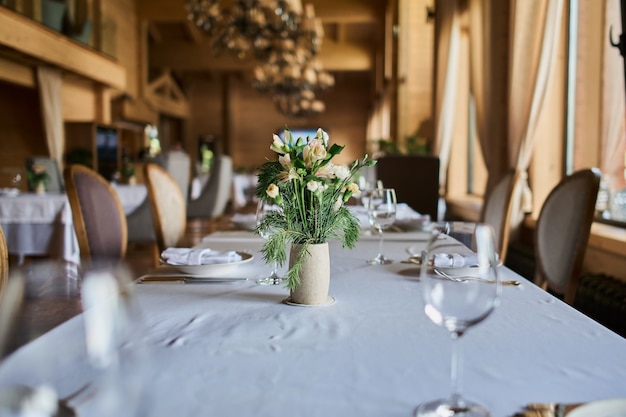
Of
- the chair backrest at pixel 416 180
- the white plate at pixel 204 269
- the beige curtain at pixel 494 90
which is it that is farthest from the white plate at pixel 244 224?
the chair backrest at pixel 416 180

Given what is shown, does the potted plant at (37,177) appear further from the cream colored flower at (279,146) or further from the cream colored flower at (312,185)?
the cream colored flower at (312,185)

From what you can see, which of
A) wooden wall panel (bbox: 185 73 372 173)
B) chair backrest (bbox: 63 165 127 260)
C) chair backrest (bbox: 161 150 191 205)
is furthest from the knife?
wooden wall panel (bbox: 185 73 372 173)

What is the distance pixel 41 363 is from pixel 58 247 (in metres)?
3.62

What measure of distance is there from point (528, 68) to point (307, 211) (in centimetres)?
315

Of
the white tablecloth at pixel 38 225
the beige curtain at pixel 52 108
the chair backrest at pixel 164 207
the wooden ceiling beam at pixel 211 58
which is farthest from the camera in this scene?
the wooden ceiling beam at pixel 211 58

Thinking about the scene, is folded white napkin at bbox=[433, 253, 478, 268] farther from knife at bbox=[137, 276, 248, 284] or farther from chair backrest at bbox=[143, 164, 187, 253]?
chair backrest at bbox=[143, 164, 187, 253]

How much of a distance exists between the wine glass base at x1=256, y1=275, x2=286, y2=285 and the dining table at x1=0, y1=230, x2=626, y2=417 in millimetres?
71

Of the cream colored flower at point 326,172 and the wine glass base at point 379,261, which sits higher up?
the cream colored flower at point 326,172

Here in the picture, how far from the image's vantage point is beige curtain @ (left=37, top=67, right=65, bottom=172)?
9391 millimetres

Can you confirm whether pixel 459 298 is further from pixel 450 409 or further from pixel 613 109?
pixel 613 109

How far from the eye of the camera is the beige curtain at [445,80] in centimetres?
680

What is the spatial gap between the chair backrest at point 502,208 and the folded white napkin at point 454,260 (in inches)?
59.9

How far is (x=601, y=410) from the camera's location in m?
0.67

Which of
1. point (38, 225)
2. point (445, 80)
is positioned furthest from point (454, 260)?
point (445, 80)
